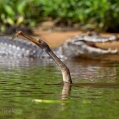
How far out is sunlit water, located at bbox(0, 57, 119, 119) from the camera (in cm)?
345

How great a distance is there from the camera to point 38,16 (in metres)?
13.8

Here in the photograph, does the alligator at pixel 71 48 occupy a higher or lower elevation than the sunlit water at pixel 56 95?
higher

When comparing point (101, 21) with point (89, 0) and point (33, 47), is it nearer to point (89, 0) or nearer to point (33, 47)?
point (89, 0)

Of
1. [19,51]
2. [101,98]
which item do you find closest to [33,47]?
[19,51]

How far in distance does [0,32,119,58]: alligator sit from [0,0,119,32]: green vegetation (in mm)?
2263

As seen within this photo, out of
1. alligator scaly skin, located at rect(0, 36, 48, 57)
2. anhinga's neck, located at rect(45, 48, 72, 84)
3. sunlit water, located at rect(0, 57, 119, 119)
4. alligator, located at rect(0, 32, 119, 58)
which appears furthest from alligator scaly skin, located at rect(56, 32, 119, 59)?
anhinga's neck, located at rect(45, 48, 72, 84)

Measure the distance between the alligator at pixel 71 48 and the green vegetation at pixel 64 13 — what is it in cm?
226

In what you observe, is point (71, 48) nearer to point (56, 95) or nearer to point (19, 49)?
point (19, 49)

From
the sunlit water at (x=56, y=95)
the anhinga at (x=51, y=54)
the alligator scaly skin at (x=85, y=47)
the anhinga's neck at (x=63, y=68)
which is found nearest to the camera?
the sunlit water at (x=56, y=95)

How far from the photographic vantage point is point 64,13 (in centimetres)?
1249

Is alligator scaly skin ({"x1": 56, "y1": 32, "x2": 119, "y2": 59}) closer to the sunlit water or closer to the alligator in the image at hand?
the alligator

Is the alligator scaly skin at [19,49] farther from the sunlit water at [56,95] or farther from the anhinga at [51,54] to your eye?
the anhinga at [51,54]

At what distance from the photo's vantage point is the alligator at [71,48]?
8591 millimetres

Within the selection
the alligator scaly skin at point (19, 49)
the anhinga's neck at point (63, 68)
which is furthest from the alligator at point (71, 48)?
the anhinga's neck at point (63, 68)
